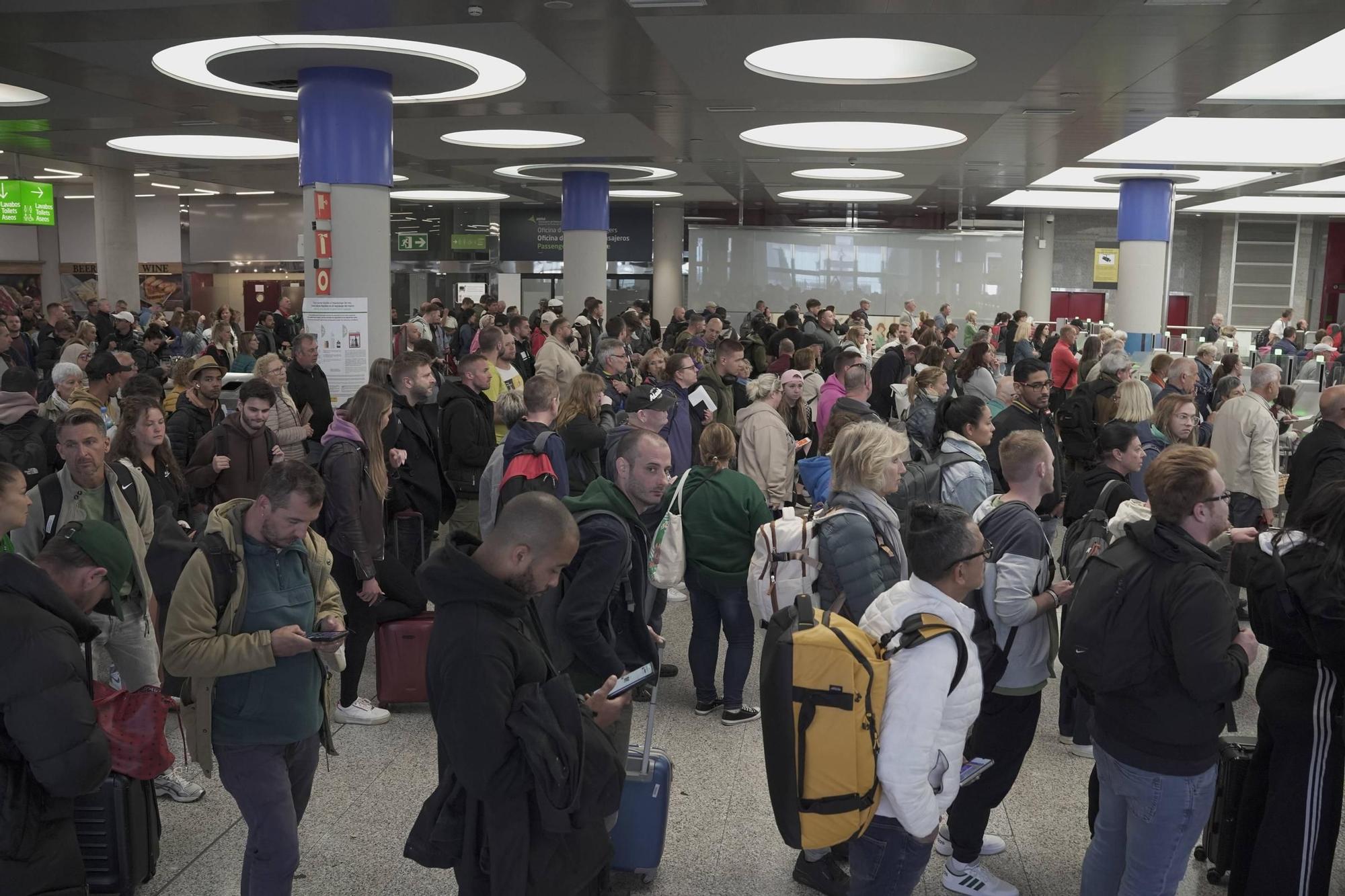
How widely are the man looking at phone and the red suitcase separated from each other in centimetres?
222

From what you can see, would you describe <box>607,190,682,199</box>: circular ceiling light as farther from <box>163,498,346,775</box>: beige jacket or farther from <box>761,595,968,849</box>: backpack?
<box>761,595,968,849</box>: backpack

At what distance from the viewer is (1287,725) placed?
3.53 m

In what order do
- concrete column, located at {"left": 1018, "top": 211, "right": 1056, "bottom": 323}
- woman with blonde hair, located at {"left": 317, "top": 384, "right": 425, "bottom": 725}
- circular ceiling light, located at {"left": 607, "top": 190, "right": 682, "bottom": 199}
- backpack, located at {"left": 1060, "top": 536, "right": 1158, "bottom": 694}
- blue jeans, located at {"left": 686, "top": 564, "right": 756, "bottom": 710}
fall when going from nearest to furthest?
backpack, located at {"left": 1060, "top": 536, "right": 1158, "bottom": 694} → woman with blonde hair, located at {"left": 317, "top": 384, "right": 425, "bottom": 725} → blue jeans, located at {"left": 686, "top": 564, "right": 756, "bottom": 710} → circular ceiling light, located at {"left": 607, "top": 190, "right": 682, "bottom": 199} → concrete column, located at {"left": 1018, "top": 211, "right": 1056, "bottom": 323}

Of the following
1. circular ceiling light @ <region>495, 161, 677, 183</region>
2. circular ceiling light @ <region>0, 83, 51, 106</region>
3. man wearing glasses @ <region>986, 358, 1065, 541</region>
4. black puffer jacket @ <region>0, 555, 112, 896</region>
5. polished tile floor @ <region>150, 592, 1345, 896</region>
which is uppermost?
circular ceiling light @ <region>495, 161, 677, 183</region>

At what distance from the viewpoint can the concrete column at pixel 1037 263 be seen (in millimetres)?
28859

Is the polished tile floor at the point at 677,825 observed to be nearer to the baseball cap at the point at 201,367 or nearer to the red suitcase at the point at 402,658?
the red suitcase at the point at 402,658

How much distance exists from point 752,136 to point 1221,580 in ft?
40.2

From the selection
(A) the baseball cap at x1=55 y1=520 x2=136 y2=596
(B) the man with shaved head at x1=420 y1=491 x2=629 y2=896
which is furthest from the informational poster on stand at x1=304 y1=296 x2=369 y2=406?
(B) the man with shaved head at x1=420 y1=491 x2=629 y2=896

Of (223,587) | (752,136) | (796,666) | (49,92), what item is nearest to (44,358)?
(49,92)

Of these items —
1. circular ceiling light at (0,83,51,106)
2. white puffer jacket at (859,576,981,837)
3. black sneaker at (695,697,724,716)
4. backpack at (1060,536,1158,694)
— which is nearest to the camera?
white puffer jacket at (859,576,981,837)

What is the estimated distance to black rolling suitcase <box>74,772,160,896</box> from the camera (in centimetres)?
378

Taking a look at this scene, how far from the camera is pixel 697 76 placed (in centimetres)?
977

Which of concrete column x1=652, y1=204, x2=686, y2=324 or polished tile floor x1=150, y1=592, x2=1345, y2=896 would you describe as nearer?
polished tile floor x1=150, y1=592, x2=1345, y2=896

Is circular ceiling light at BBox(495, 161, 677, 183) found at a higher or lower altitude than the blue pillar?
higher
